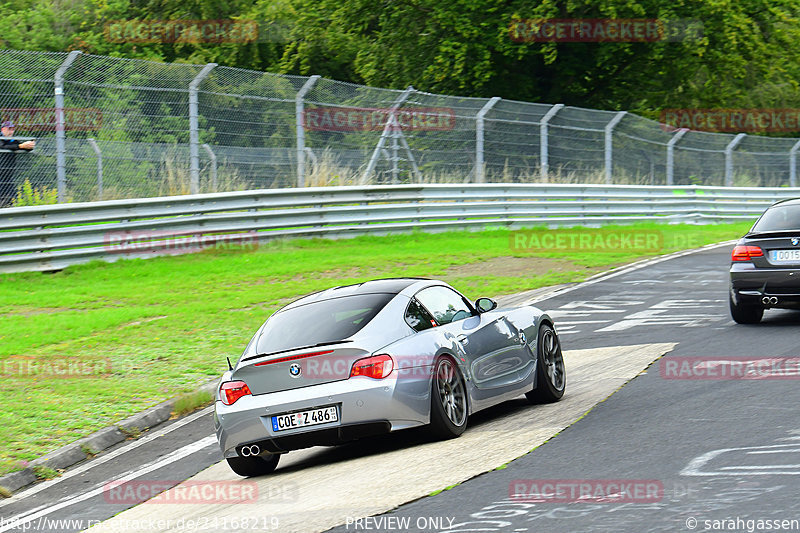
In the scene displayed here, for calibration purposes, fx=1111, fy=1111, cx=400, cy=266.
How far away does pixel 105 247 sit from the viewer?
1905 centimetres

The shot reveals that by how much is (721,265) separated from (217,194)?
31.0ft

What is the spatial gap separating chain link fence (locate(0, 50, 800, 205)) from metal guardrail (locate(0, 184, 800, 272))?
508mm

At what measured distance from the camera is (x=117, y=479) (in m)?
8.57

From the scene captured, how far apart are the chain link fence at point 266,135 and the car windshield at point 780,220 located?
10.7 metres

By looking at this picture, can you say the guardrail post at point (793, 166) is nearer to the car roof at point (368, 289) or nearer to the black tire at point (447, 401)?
the car roof at point (368, 289)

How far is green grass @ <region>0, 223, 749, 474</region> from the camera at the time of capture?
35.0ft

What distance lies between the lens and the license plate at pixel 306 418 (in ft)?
26.1

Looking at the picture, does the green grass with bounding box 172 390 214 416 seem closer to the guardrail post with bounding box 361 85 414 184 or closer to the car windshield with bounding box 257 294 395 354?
the car windshield with bounding box 257 294 395 354

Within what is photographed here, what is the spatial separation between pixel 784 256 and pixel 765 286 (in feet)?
1.37

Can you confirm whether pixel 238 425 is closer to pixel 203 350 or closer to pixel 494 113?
pixel 203 350
